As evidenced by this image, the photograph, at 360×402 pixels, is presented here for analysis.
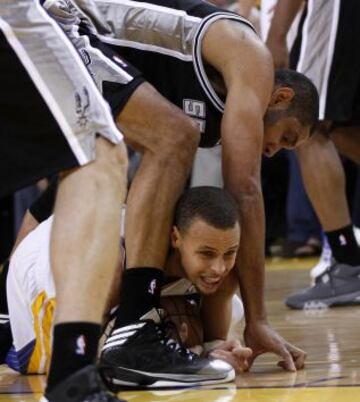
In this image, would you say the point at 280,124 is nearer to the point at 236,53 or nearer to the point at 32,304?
the point at 236,53

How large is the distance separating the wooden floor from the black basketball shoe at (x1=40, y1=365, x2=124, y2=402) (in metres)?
0.48

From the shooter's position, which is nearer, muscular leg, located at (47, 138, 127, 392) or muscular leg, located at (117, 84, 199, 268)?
muscular leg, located at (47, 138, 127, 392)

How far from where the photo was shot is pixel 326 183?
16.4 ft

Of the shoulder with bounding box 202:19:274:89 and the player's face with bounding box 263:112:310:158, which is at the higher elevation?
the shoulder with bounding box 202:19:274:89

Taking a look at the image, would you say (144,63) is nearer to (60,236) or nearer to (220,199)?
(220,199)

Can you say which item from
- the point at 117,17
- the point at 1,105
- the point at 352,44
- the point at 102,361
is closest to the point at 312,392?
the point at 102,361

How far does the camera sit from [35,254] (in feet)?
11.3

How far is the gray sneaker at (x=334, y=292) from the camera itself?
4969 mm

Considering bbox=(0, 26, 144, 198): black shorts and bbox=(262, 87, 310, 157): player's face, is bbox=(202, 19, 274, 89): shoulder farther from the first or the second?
bbox=(0, 26, 144, 198): black shorts

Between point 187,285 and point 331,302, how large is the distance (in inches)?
62.3

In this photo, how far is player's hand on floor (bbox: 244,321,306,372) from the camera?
330 cm

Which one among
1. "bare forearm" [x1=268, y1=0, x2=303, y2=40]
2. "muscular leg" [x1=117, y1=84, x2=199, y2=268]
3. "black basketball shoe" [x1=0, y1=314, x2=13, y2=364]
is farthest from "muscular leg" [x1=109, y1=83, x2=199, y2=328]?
"bare forearm" [x1=268, y1=0, x2=303, y2=40]

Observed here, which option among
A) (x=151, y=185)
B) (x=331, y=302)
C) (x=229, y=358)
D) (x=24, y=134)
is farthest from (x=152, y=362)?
(x=331, y=302)

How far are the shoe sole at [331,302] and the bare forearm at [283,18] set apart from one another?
44.0 inches
